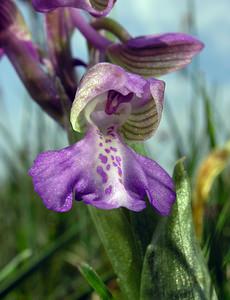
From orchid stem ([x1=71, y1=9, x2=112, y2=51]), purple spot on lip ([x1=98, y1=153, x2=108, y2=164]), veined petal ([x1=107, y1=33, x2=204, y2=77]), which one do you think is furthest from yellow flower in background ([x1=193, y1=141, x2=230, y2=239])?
purple spot on lip ([x1=98, y1=153, x2=108, y2=164])

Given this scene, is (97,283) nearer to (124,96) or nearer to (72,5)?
(124,96)

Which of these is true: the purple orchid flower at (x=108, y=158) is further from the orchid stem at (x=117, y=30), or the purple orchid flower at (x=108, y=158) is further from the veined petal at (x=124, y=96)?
the orchid stem at (x=117, y=30)

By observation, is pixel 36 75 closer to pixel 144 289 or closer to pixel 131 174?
pixel 131 174

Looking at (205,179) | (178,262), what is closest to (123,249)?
(178,262)

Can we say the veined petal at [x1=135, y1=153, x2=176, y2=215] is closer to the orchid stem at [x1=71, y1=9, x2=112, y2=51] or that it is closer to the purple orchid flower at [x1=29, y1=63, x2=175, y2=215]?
the purple orchid flower at [x1=29, y1=63, x2=175, y2=215]

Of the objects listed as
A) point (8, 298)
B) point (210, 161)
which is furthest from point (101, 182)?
point (8, 298)
